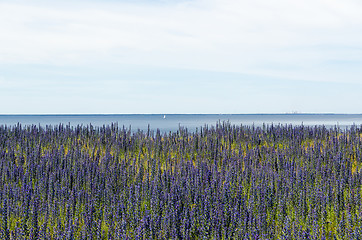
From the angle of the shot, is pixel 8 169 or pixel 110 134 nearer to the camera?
pixel 8 169

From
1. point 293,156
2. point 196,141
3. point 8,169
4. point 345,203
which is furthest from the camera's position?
point 196,141

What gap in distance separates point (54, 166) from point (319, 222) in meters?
6.72

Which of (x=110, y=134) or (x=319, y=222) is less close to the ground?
(x=110, y=134)

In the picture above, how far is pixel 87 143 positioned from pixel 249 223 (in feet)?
31.8

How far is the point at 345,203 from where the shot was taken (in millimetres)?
7023

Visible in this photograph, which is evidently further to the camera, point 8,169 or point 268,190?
point 8,169

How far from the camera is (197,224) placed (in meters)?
5.83

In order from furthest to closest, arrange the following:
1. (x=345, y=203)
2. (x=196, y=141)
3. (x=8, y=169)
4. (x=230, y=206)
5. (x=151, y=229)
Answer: (x=196, y=141) → (x=8, y=169) → (x=345, y=203) → (x=230, y=206) → (x=151, y=229)

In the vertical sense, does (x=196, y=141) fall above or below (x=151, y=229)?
above

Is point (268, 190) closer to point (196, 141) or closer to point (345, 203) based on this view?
point (345, 203)

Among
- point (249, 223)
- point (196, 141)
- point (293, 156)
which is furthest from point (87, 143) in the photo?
point (249, 223)

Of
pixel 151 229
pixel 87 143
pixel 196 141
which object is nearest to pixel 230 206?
pixel 151 229

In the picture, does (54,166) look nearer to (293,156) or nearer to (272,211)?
(272,211)

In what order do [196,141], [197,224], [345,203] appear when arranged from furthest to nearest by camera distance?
[196,141] < [345,203] < [197,224]
